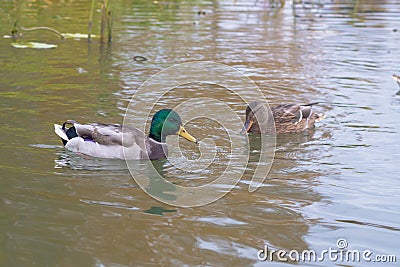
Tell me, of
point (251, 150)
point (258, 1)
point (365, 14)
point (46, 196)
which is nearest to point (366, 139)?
point (251, 150)

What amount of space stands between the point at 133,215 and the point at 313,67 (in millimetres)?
7447

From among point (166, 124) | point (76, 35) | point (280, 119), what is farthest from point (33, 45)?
point (166, 124)

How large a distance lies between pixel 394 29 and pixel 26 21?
28.0 feet

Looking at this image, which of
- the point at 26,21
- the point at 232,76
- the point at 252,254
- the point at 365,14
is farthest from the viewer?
the point at 365,14

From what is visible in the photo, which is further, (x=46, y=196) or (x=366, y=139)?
(x=366, y=139)

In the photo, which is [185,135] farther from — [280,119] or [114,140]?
[280,119]

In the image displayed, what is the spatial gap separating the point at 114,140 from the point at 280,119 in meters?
2.40

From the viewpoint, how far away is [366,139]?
8.01m

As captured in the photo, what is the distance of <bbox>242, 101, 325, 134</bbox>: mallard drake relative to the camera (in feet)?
28.0

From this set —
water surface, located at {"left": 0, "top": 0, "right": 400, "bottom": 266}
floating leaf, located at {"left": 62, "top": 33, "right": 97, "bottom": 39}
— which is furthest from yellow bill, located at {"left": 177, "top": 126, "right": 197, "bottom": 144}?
floating leaf, located at {"left": 62, "top": 33, "right": 97, "bottom": 39}

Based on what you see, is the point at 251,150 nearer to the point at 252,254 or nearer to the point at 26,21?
the point at 252,254

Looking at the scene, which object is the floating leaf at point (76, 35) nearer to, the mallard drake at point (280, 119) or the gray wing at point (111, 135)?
the mallard drake at point (280, 119)

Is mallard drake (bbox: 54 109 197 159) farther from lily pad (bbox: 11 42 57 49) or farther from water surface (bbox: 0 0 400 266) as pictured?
lily pad (bbox: 11 42 57 49)

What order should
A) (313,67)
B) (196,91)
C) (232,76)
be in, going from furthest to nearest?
(313,67) < (232,76) < (196,91)
